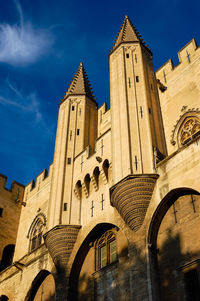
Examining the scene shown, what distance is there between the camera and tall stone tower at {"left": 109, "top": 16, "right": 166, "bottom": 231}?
502 inches

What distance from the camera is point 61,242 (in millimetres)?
15336

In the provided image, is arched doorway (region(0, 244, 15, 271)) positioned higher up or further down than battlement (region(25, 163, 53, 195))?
further down

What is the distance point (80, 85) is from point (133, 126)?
8.18 m

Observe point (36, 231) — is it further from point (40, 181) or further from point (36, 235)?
point (40, 181)

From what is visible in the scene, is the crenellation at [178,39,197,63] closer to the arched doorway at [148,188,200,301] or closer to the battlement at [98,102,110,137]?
the battlement at [98,102,110,137]

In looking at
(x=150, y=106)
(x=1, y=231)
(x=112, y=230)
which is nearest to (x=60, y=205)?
(x=112, y=230)

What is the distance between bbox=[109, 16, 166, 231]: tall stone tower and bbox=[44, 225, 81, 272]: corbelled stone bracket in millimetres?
→ 3108

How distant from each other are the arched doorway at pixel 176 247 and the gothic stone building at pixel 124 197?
3cm

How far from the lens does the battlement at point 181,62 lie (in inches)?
674

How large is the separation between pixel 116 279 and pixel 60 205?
491 cm

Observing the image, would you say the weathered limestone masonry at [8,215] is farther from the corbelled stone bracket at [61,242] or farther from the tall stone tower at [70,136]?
the corbelled stone bracket at [61,242]

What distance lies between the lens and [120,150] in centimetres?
1452

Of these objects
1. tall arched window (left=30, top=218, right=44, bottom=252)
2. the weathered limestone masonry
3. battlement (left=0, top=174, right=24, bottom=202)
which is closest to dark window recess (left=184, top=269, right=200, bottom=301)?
tall arched window (left=30, top=218, right=44, bottom=252)

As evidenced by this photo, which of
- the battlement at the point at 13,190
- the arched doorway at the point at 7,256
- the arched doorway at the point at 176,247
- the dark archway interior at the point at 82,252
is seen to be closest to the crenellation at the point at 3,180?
the battlement at the point at 13,190
